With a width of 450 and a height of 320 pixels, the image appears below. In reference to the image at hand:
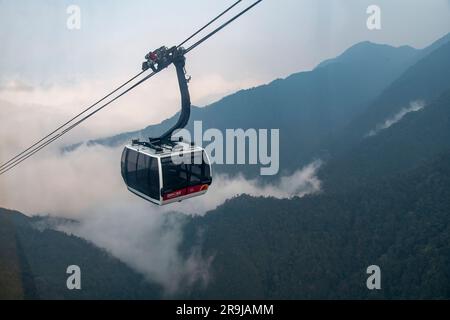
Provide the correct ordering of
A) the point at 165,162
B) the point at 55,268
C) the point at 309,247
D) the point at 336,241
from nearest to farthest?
the point at 165,162, the point at 336,241, the point at 309,247, the point at 55,268

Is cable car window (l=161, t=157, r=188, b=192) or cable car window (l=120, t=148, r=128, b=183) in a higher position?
cable car window (l=120, t=148, r=128, b=183)

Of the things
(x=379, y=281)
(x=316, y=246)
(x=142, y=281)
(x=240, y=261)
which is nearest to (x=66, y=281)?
(x=142, y=281)

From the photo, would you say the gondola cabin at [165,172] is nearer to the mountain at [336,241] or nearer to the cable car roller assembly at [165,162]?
the cable car roller assembly at [165,162]

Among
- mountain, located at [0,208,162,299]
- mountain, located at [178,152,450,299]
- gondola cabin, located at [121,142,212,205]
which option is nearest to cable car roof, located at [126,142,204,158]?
gondola cabin, located at [121,142,212,205]

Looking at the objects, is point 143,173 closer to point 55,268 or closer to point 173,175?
point 173,175

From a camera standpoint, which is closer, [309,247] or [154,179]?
[154,179]

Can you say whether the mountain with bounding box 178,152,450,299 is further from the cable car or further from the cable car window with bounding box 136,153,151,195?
the cable car window with bounding box 136,153,151,195

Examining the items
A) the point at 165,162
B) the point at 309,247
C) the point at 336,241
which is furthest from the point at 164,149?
the point at 336,241
